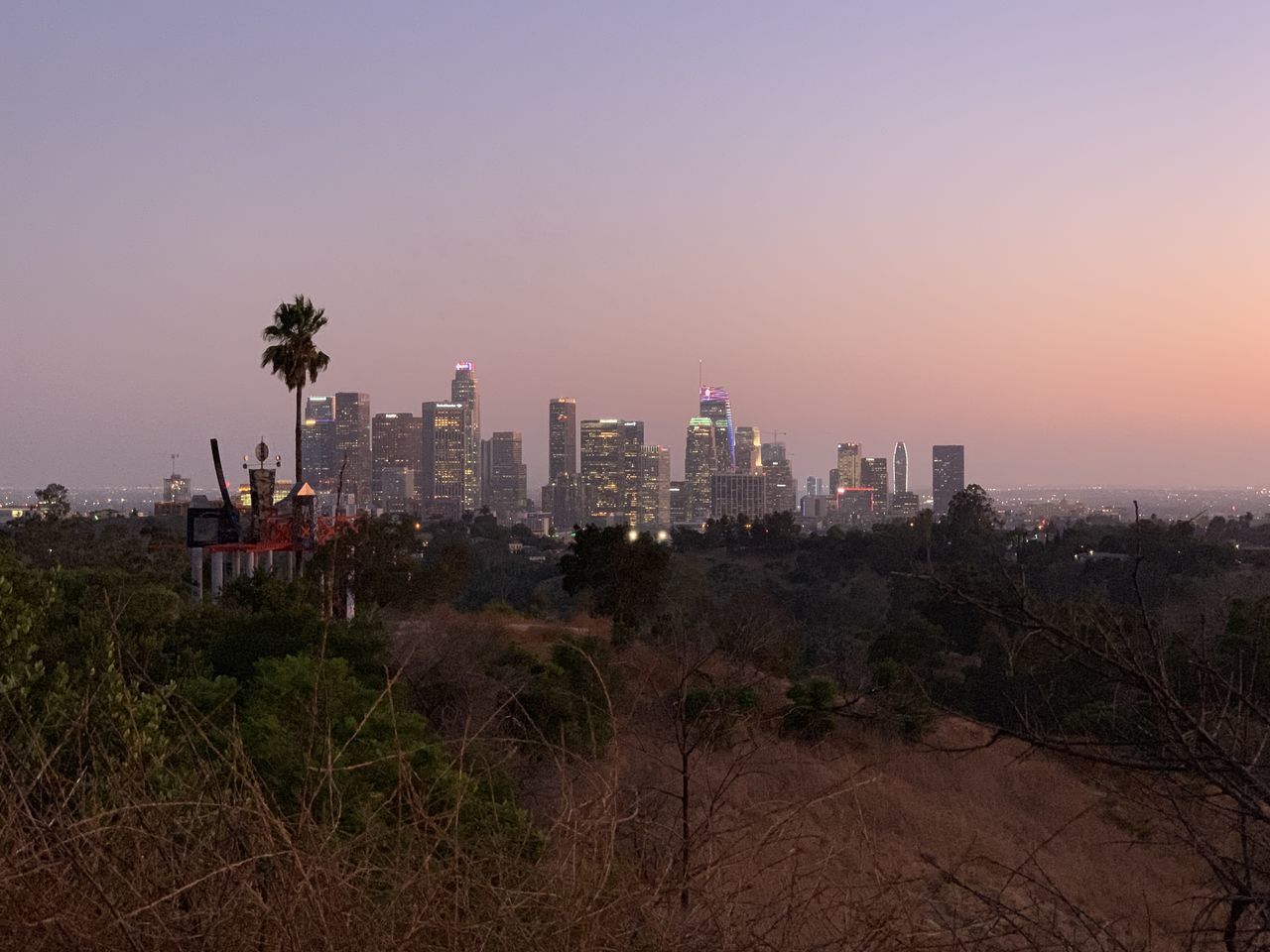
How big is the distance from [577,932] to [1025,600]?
1763 millimetres

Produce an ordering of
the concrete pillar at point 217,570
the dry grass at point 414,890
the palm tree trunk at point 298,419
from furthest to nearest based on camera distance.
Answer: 1. the palm tree trunk at point 298,419
2. the concrete pillar at point 217,570
3. the dry grass at point 414,890

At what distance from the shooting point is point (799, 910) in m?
3.89

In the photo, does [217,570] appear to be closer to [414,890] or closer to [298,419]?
[298,419]

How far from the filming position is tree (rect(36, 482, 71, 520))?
156 ft

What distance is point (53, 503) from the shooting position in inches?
1916

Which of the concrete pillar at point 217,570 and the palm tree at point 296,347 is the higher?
the palm tree at point 296,347

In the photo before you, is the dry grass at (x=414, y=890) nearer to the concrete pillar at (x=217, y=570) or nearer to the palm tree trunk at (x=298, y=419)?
the concrete pillar at (x=217, y=570)

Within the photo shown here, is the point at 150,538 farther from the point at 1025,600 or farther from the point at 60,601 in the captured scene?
the point at 1025,600

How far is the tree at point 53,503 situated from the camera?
4756cm

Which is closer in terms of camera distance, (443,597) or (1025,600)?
(1025,600)

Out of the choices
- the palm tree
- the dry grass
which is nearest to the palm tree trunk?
the palm tree

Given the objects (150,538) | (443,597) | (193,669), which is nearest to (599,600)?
(443,597)

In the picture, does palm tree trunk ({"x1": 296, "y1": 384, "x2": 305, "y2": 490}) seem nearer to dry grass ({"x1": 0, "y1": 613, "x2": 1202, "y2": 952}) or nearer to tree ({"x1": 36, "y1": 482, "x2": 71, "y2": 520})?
tree ({"x1": 36, "y1": 482, "x2": 71, "y2": 520})

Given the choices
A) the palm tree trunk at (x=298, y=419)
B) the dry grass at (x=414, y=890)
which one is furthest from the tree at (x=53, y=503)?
the dry grass at (x=414, y=890)
